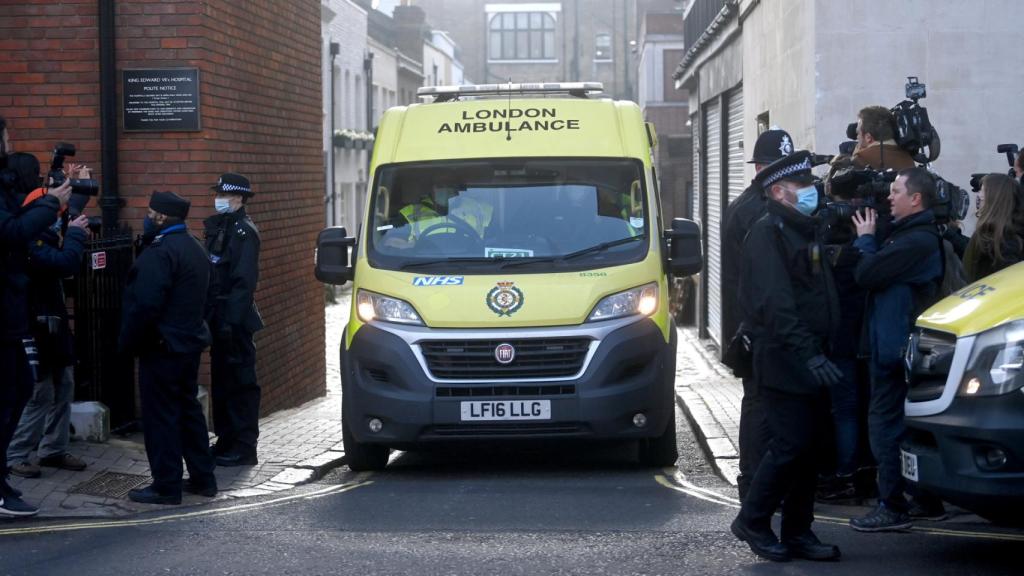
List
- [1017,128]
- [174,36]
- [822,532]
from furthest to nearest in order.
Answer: [1017,128], [174,36], [822,532]

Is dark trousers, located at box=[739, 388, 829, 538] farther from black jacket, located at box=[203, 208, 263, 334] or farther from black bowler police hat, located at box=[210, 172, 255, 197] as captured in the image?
black bowler police hat, located at box=[210, 172, 255, 197]

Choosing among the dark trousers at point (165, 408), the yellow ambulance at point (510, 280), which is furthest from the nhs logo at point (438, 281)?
the dark trousers at point (165, 408)

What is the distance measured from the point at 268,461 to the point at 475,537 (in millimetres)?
3288

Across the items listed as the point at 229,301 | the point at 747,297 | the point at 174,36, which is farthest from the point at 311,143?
the point at 747,297

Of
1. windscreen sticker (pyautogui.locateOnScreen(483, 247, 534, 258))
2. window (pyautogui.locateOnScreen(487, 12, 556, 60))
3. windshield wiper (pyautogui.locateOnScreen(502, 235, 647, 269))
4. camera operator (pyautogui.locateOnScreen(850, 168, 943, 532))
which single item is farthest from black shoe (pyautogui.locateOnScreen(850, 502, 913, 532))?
window (pyautogui.locateOnScreen(487, 12, 556, 60))

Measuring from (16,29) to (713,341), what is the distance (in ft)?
43.1

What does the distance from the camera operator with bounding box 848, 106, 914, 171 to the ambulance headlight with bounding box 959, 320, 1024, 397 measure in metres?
2.69

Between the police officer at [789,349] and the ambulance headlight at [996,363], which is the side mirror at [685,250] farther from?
the ambulance headlight at [996,363]

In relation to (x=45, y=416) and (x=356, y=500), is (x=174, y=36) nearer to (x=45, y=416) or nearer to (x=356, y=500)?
(x=45, y=416)

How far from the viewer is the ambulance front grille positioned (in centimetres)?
938

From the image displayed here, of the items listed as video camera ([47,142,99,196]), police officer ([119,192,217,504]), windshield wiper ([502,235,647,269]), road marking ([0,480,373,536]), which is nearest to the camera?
road marking ([0,480,373,536])

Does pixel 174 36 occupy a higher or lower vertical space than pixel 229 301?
higher

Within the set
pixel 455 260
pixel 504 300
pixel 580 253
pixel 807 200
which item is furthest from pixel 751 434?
pixel 455 260

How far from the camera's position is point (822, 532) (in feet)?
24.7
